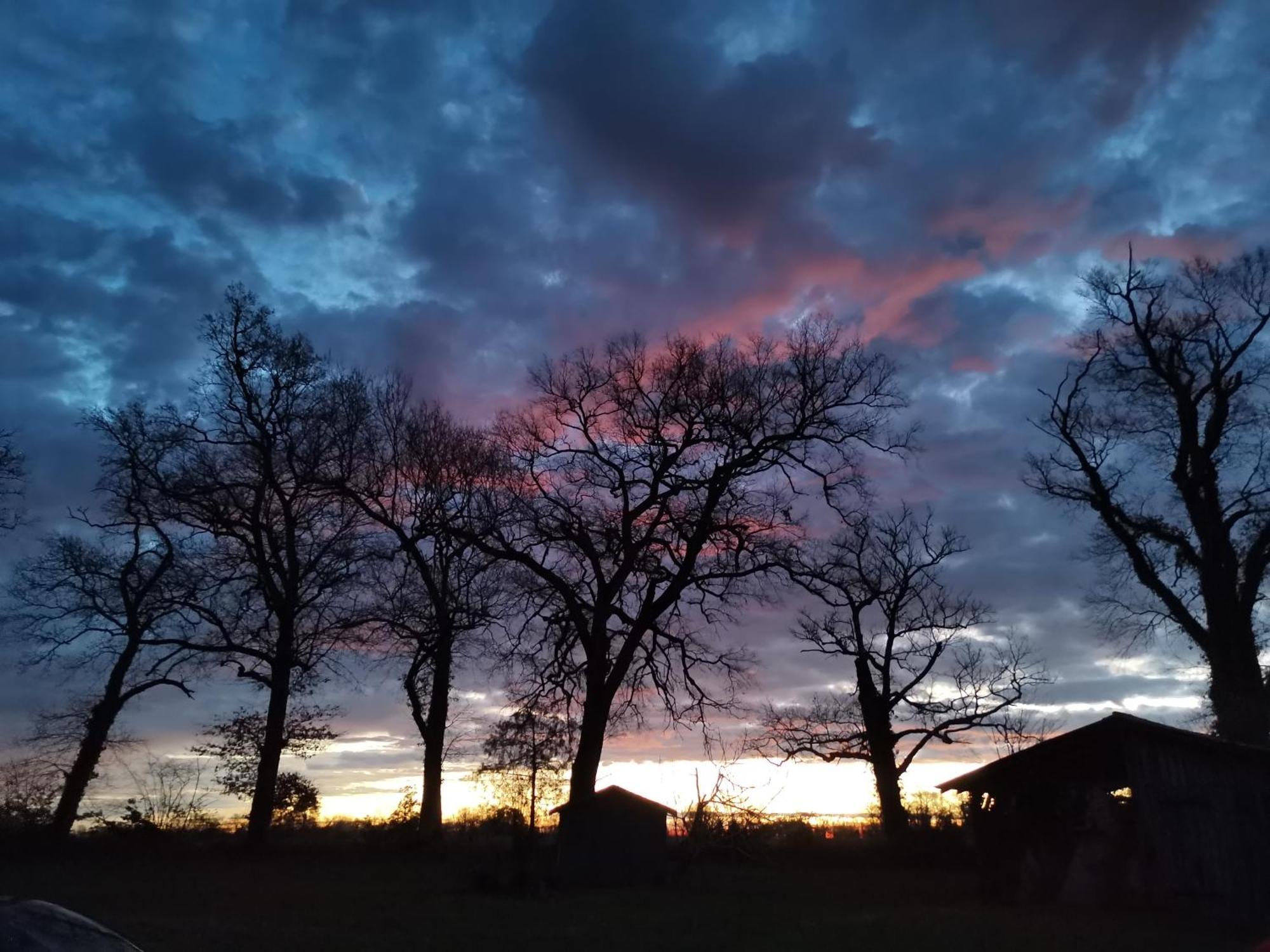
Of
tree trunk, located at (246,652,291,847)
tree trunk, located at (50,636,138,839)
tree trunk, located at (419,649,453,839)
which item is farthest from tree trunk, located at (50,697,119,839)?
tree trunk, located at (419,649,453,839)

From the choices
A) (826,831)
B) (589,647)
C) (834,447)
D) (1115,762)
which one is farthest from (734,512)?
(826,831)

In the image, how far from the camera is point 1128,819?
23781 millimetres

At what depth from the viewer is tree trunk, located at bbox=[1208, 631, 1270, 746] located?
28.5 m

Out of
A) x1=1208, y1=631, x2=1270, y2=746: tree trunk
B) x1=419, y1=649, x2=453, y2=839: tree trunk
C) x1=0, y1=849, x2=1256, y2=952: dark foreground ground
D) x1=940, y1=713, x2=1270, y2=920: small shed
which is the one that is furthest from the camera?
x1=419, y1=649, x2=453, y2=839: tree trunk

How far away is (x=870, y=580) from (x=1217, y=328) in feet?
54.4

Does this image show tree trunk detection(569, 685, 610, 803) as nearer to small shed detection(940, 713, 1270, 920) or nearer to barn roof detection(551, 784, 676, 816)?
barn roof detection(551, 784, 676, 816)

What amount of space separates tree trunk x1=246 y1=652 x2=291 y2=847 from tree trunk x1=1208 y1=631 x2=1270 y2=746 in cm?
3018

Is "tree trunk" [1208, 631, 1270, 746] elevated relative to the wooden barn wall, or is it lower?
elevated

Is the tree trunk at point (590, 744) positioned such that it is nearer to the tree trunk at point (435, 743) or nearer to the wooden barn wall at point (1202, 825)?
the tree trunk at point (435, 743)

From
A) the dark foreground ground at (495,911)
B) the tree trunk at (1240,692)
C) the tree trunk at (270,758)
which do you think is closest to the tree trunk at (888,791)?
the dark foreground ground at (495,911)

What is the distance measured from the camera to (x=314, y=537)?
3569 cm

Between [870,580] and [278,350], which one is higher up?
[278,350]

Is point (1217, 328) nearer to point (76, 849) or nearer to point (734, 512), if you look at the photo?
point (734, 512)

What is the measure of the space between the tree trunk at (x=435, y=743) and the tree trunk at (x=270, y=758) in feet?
17.3
